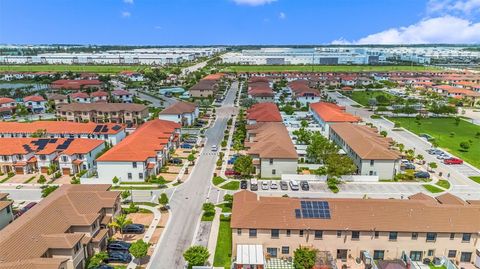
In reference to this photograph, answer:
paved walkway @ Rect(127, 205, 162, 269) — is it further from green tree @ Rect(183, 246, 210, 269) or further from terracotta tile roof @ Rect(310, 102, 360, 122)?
terracotta tile roof @ Rect(310, 102, 360, 122)

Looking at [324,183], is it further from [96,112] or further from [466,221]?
[96,112]

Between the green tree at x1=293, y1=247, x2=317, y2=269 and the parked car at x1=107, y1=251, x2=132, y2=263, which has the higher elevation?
the green tree at x1=293, y1=247, x2=317, y2=269

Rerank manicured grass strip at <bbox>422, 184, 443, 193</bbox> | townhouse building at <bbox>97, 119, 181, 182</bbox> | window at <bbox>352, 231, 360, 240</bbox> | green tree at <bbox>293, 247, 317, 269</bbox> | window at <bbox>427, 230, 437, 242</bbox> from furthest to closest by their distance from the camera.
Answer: townhouse building at <bbox>97, 119, 181, 182</bbox> < manicured grass strip at <bbox>422, 184, 443, 193</bbox> < window at <bbox>352, 231, 360, 240</bbox> < window at <bbox>427, 230, 437, 242</bbox> < green tree at <bbox>293, 247, 317, 269</bbox>

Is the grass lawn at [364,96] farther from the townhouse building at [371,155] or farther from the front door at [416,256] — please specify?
the front door at [416,256]

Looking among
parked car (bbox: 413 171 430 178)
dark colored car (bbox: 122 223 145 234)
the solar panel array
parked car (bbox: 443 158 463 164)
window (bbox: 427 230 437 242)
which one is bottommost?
dark colored car (bbox: 122 223 145 234)

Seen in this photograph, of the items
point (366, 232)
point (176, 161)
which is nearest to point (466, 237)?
point (366, 232)

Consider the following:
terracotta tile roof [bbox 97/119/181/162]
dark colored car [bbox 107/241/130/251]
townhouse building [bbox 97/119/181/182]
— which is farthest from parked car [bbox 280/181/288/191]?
dark colored car [bbox 107/241/130/251]

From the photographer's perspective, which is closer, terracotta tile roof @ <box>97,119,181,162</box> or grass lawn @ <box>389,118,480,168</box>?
terracotta tile roof @ <box>97,119,181,162</box>

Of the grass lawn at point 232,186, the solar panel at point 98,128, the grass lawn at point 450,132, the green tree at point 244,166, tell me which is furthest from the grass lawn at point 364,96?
the solar panel at point 98,128
